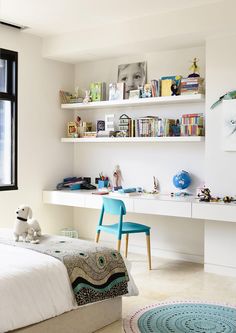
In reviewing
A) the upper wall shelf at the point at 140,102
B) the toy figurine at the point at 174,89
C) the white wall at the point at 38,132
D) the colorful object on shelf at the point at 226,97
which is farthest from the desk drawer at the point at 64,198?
the colorful object on shelf at the point at 226,97

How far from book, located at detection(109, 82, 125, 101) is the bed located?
2.59 meters

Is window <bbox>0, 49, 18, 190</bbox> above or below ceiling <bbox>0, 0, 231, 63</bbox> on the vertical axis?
below

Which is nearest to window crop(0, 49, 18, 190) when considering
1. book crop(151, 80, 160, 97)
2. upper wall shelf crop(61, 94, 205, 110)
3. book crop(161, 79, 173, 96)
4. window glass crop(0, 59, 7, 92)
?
window glass crop(0, 59, 7, 92)

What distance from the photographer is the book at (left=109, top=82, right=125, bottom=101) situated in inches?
214

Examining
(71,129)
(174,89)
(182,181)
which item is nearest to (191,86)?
(174,89)

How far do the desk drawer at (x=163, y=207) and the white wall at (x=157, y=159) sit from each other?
1.74 ft

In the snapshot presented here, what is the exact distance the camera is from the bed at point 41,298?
2580mm

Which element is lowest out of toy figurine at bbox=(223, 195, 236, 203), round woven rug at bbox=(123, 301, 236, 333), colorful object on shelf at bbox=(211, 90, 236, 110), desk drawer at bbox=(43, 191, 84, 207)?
round woven rug at bbox=(123, 301, 236, 333)

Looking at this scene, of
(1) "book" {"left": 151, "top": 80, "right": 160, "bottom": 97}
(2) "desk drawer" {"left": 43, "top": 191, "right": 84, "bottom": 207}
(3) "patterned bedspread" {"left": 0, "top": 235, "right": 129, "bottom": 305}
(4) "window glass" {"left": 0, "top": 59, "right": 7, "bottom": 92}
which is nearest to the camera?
(3) "patterned bedspread" {"left": 0, "top": 235, "right": 129, "bottom": 305}

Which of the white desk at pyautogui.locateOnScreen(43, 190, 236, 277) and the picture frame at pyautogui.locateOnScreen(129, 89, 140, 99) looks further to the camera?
the picture frame at pyautogui.locateOnScreen(129, 89, 140, 99)

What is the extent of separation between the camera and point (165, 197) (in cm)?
491

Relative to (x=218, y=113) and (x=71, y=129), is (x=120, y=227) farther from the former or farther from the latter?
(x=71, y=129)

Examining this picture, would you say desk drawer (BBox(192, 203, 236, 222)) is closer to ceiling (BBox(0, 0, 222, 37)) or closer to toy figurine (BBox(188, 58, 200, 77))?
toy figurine (BBox(188, 58, 200, 77))

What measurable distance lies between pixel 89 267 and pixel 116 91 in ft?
9.36
